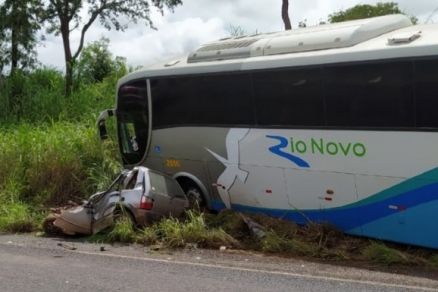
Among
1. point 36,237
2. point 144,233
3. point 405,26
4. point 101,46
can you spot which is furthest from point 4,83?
point 405,26

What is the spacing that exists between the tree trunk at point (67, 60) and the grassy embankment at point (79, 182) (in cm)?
40

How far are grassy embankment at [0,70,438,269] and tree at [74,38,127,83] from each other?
89 centimetres

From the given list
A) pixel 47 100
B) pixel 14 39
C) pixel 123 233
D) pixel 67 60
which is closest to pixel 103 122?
pixel 123 233

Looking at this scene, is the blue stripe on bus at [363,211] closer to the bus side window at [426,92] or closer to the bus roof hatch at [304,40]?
the bus side window at [426,92]

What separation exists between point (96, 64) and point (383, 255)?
53.4 ft

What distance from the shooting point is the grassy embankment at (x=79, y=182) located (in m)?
8.75

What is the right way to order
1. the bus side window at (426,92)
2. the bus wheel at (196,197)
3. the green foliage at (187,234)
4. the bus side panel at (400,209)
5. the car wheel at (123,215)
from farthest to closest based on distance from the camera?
the bus wheel at (196,197) < the car wheel at (123,215) < the green foliage at (187,234) < the bus side panel at (400,209) < the bus side window at (426,92)

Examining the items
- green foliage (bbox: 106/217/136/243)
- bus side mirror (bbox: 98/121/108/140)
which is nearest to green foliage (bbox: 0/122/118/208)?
bus side mirror (bbox: 98/121/108/140)

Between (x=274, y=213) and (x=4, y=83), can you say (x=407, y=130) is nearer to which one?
(x=274, y=213)

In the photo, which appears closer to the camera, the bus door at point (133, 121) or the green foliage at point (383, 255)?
the green foliage at point (383, 255)

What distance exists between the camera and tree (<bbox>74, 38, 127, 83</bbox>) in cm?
2206

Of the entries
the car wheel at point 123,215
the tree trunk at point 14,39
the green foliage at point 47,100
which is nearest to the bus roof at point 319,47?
the car wheel at point 123,215

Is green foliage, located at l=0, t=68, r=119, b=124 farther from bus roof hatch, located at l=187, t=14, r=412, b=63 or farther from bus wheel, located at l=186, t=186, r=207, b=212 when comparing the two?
bus roof hatch, located at l=187, t=14, r=412, b=63

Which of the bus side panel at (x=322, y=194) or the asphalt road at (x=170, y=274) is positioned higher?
the bus side panel at (x=322, y=194)
